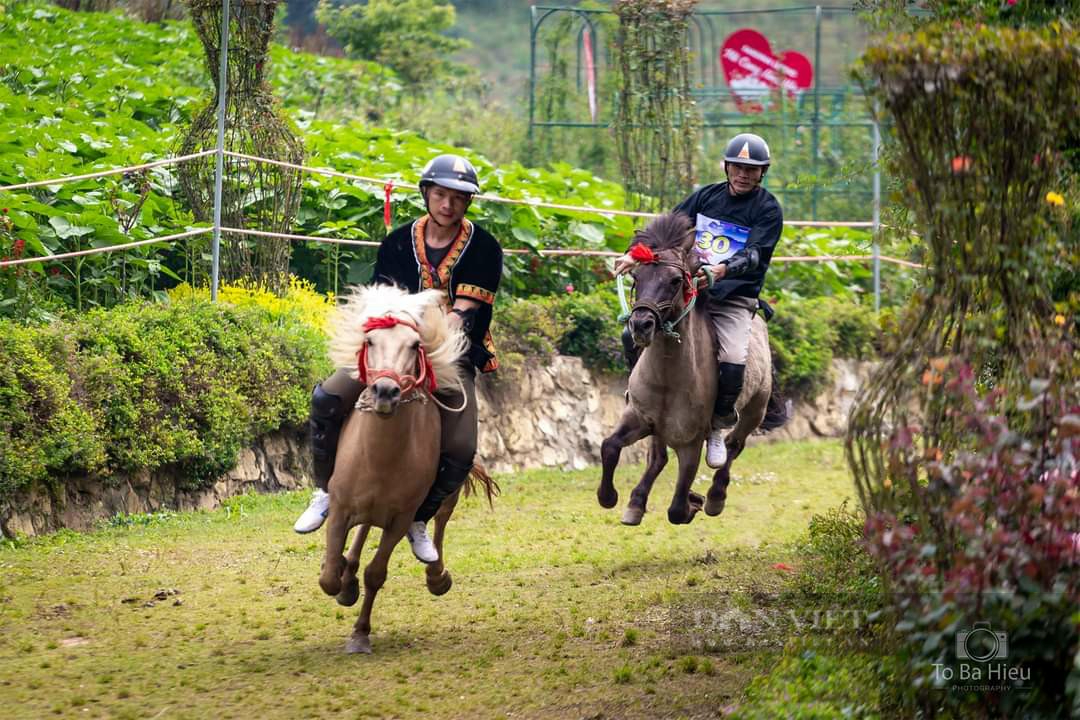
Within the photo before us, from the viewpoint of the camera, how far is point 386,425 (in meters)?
7.49

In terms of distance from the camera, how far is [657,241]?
A: 31.5ft

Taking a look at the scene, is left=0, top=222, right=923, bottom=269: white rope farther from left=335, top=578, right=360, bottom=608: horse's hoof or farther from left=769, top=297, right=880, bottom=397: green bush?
left=335, top=578, right=360, bottom=608: horse's hoof

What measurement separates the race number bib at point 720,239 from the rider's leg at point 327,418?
11.5ft

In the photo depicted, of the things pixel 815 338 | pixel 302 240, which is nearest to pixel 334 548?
pixel 302 240

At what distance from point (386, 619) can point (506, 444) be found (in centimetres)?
685

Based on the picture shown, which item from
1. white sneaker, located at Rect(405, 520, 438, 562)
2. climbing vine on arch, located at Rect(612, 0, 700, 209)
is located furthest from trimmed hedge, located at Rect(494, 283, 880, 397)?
white sneaker, located at Rect(405, 520, 438, 562)

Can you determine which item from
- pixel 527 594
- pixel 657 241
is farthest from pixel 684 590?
pixel 657 241

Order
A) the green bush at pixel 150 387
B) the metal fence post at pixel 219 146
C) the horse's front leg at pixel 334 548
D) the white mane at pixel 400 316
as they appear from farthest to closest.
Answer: the metal fence post at pixel 219 146, the green bush at pixel 150 387, the horse's front leg at pixel 334 548, the white mane at pixel 400 316

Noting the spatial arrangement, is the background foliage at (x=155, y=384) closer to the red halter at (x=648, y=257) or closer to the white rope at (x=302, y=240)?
the white rope at (x=302, y=240)

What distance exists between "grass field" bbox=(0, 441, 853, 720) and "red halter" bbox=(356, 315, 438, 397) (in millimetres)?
1589

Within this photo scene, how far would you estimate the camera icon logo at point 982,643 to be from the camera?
205 inches

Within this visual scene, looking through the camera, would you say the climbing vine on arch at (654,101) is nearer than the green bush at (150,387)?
No

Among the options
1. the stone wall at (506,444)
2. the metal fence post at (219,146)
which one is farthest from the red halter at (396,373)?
the metal fence post at (219,146)

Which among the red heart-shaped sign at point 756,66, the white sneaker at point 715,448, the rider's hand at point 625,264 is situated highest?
the red heart-shaped sign at point 756,66
